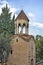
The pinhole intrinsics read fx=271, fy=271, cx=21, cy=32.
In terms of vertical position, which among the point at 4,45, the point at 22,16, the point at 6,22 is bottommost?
the point at 4,45

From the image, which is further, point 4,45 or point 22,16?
point 22,16

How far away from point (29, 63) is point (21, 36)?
4511 mm

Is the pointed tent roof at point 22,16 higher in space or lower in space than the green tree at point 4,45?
higher

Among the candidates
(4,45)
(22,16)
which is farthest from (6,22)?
(4,45)

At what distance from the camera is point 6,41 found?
3781cm

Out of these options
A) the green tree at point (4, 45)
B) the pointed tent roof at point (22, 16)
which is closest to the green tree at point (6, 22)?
the pointed tent roof at point (22, 16)

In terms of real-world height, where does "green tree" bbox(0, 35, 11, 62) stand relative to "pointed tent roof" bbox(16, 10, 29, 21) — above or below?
below

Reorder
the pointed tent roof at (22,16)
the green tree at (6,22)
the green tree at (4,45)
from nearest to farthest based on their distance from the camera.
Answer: the green tree at (4,45) < the pointed tent roof at (22,16) < the green tree at (6,22)

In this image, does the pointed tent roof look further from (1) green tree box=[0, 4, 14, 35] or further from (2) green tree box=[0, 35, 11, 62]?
(2) green tree box=[0, 35, 11, 62]

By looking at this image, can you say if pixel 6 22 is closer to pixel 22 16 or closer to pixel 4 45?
pixel 22 16

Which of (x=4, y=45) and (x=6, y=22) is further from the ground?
(x=6, y=22)

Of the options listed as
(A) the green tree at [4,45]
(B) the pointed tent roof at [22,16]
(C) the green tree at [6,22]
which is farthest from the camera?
(C) the green tree at [6,22]

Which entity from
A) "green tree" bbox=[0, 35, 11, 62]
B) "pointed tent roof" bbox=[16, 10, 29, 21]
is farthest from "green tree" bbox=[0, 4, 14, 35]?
"green tree" bbox=[0, 35, 11, 62]

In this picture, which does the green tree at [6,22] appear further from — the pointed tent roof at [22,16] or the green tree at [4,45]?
the green tree at [4,45]
